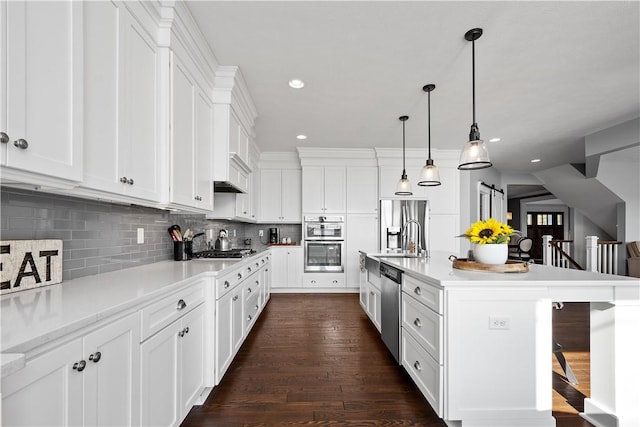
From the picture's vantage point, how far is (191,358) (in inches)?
67.1

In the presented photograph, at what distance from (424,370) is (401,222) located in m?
3.65

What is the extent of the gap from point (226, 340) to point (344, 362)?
1032mm

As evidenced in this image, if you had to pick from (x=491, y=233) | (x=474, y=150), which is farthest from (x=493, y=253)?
(x=474, y=150)

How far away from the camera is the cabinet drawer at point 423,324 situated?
1683 millimetres

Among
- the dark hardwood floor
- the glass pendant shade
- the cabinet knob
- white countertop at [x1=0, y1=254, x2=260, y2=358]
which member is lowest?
the dark hardwood floor

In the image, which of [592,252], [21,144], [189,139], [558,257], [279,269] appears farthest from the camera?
[558,257]

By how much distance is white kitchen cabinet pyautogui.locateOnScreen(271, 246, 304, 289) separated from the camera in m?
5.20

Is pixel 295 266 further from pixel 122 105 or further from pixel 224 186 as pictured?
pixel 122 105

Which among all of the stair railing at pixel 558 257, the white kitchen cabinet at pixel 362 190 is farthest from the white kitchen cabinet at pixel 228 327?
the stair railing at pixel 558 257

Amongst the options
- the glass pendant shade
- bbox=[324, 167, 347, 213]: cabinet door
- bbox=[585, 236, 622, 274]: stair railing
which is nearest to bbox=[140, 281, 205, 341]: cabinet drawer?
the glass pendant shade

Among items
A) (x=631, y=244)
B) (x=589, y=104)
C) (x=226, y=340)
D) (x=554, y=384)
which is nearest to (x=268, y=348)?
(x=226, y=340)

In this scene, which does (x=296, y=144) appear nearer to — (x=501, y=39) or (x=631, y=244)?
(x=501, y=39)

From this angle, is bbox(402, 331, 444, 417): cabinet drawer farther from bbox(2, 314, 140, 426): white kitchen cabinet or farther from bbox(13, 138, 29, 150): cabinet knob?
bbox(13, 138, 29, 150): cabinet knob

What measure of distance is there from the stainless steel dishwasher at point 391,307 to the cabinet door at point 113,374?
1.81 m
